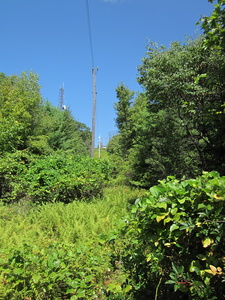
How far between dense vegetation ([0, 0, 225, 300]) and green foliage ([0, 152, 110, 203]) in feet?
0.11

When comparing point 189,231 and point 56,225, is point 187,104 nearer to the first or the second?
point 189,231

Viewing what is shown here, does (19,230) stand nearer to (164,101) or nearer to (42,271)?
(42,271)

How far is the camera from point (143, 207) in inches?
54.2

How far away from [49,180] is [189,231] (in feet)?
18.2

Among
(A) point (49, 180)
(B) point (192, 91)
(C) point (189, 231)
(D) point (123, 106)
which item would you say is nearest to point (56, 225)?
(A) point (49, 180)

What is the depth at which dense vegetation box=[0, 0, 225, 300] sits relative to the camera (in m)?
1.28

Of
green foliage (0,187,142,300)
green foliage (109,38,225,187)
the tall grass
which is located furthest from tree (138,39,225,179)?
green foliage (0,187,142,300)

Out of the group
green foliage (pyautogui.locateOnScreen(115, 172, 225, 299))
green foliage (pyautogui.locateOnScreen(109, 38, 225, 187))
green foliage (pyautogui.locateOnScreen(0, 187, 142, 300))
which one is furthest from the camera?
green foliage (pyautogui.locateOnScreen(109, 38, 225, 187))

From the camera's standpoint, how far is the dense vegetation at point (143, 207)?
4.20 ft

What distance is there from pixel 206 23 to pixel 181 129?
14.9ft

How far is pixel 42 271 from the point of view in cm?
192

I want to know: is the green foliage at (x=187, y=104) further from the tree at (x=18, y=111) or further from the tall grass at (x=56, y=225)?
the tree at (x=18, y=111)

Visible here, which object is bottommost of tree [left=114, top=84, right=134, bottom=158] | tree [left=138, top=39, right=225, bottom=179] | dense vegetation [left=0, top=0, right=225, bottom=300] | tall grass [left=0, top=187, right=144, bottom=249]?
tall grass [left=0, top=187, right=144, bottom=249]

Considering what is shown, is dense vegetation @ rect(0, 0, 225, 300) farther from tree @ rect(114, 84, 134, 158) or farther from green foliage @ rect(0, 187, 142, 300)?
tree @ rect(114, 84, 134, 158)
